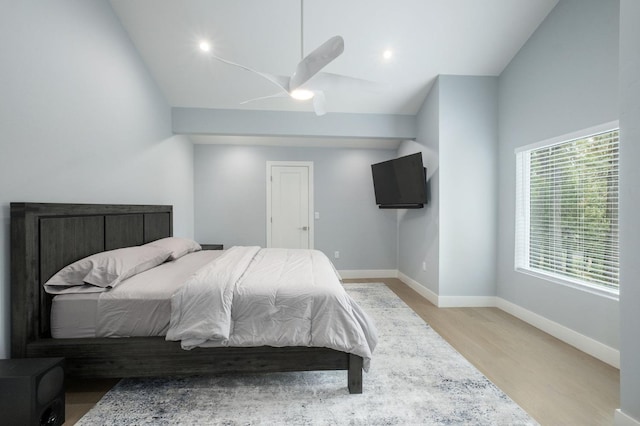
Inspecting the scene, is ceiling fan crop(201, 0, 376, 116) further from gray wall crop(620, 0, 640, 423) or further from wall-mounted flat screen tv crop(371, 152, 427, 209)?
wall-mounted flat screen tv crop(371, 152, 427, 209)

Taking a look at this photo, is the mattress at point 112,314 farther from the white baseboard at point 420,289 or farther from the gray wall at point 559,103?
the gray wall at point 559,103

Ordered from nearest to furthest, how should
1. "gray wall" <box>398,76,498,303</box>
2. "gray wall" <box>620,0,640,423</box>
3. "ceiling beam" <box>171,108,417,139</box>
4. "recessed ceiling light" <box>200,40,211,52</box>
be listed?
"gray wall" <box>620,0,640,423</box> → "recessed ceiling light" <box>200,40,211,52</box> → "gray wall" <box>398,76,498,303</box> → "ceiling beam" <box>171,108,417,139</box>

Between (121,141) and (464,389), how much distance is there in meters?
3.61

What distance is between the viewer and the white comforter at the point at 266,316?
1.89m

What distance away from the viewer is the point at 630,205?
5.27 ft

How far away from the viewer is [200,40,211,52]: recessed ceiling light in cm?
330

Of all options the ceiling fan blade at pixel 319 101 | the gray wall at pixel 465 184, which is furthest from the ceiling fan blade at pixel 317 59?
the gray wall at pixel 465 184

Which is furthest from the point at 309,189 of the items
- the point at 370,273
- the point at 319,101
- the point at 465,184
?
the point at 319,101

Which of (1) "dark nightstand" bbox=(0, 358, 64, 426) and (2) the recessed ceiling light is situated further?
(2) the recessed ceiling light

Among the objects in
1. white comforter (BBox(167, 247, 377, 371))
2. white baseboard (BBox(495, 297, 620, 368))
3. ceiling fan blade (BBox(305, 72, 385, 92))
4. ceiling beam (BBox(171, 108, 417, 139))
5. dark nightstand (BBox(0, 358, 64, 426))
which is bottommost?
white baseboard (BBox(495, 297, 620, 368))

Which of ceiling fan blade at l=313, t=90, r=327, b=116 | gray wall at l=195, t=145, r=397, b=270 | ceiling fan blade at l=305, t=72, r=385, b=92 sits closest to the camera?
ceiling fan blade at l=305, t=72, r=385, b=92

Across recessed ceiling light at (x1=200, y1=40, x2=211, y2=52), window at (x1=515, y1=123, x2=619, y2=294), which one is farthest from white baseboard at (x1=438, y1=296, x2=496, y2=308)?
recessed ceiling light at (x1=200, y1=40, x2=211, y2=52)

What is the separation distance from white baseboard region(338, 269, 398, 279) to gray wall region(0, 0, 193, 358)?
10.8 feet

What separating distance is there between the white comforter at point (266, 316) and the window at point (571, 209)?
2.12m
